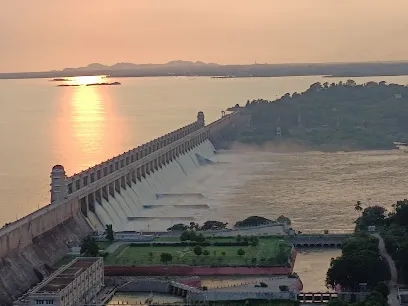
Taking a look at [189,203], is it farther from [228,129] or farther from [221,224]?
[228,129]

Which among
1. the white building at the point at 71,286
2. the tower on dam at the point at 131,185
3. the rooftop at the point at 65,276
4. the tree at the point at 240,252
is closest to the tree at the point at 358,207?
the tower on dam at the point at 131,185

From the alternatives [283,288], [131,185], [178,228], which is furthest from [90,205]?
[283,288]

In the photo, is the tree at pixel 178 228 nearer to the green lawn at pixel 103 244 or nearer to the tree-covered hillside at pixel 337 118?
the green lawn at pixel 103 244

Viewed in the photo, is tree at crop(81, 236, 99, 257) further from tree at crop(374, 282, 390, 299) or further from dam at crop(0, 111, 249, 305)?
tree at crop(374, 282, 390, 299)

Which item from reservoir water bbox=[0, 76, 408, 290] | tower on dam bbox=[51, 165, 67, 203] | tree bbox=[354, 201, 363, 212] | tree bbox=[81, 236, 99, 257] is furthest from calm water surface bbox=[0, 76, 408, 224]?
tree bbox=[354, 201, 363, 212]

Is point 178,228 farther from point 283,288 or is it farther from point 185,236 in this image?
point 283,288

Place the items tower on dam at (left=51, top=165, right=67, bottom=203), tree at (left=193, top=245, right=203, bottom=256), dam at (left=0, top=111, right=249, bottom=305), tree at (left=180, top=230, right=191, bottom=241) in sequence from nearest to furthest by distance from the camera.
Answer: dam at (left=0, top=111, right=249, bottom=305) < tree at (left=193, top=245, right=203, bottom=256) < tree at (left=180, top=230, right=191, bottom=241) < tower on dam at (left=51, top=165, right=67, bottom=203)

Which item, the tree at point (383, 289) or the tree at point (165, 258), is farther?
the tree at point (165, 258)
